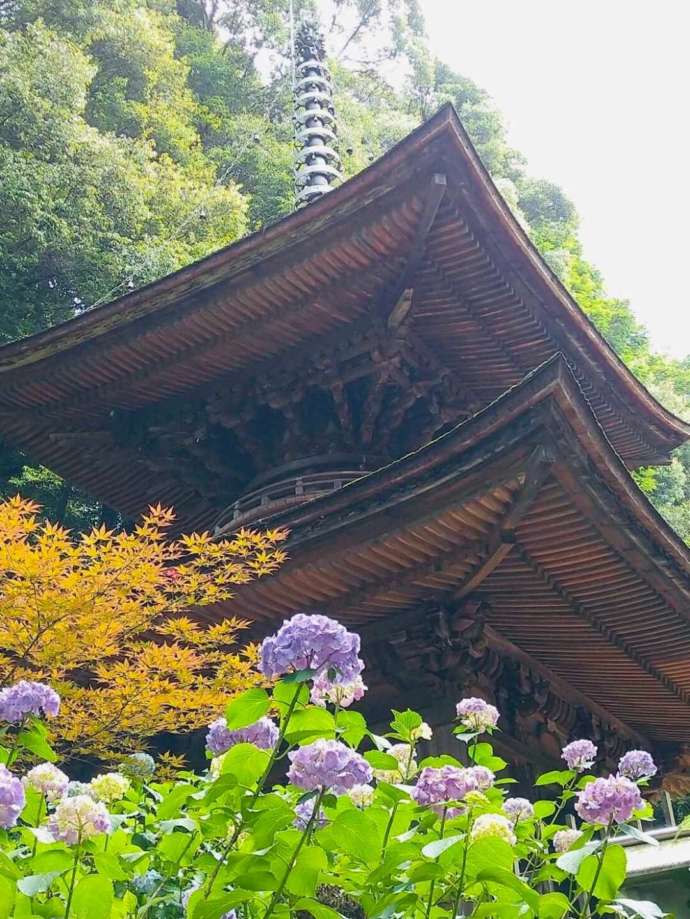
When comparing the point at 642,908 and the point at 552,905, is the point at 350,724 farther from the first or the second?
the point at 642,908

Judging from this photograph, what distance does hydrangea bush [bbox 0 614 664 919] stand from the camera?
194 centimetres

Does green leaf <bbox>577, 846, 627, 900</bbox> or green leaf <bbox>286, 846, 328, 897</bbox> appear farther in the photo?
green leaf <bbox>577, 846, 627, 900</bbox>

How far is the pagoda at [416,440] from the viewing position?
484 centimetres

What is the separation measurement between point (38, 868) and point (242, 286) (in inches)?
206

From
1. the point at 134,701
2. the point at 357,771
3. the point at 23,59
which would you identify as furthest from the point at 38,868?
the point at 23,59

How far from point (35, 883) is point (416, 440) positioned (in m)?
5.91

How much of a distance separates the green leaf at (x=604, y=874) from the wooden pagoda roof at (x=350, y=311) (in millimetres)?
4906

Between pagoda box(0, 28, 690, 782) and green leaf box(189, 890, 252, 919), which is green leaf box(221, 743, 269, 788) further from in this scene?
pagoda box(0, 28, 690, 782)

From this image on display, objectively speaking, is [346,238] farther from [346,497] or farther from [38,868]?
[38,868]

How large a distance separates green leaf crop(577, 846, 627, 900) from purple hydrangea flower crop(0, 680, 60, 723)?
4.46ft

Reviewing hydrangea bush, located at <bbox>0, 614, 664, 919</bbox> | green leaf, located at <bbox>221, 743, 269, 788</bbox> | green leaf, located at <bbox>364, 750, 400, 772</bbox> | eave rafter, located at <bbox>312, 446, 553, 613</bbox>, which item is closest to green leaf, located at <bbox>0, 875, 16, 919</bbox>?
hydrangea bush, located at <bbox>0, 614, 664, 919</bbox>

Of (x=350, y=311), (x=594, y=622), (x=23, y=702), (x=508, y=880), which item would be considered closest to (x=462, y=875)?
(x=508, y=880)

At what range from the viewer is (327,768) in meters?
1.94

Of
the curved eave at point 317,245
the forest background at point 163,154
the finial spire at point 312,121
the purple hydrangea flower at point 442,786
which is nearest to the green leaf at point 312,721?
the purple hydrangea flower at point 442,786
